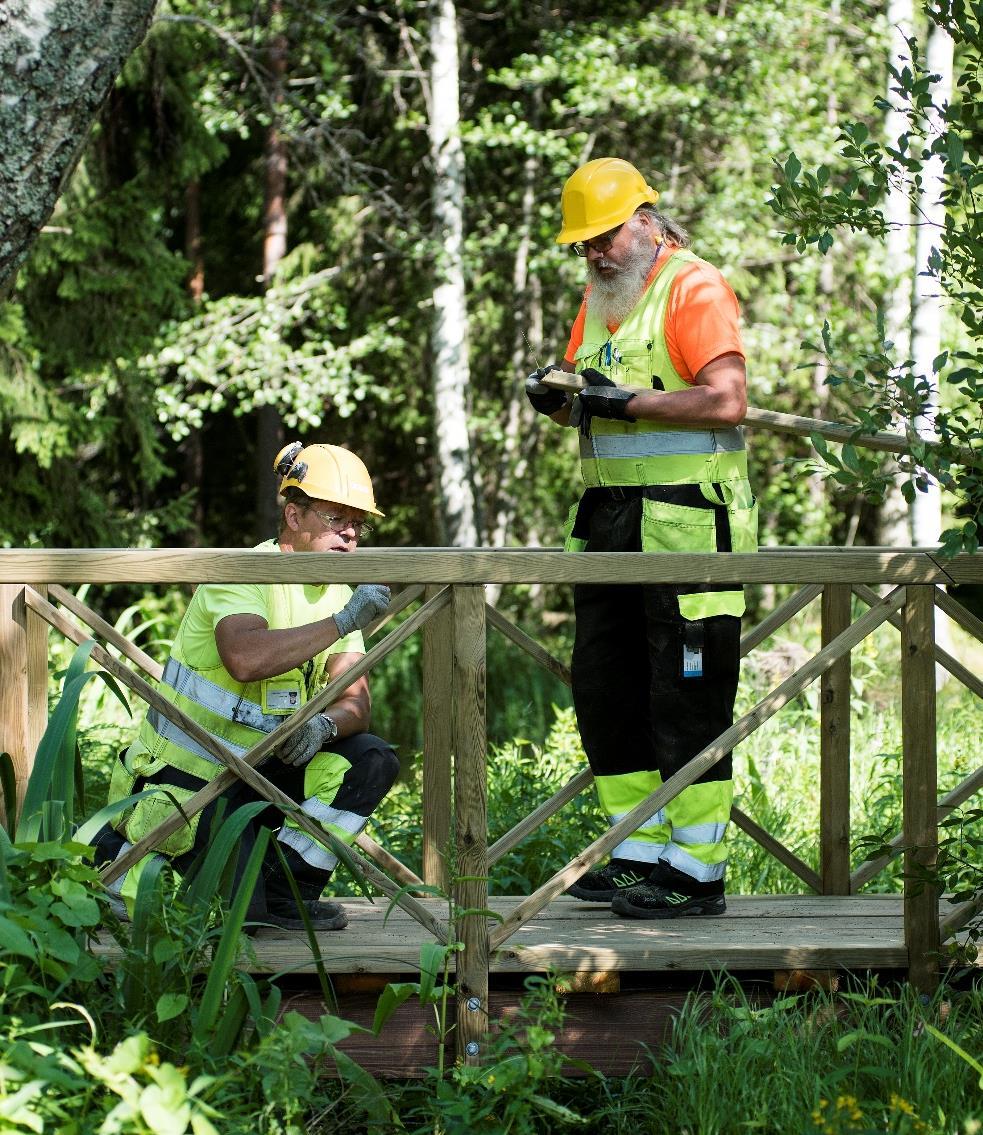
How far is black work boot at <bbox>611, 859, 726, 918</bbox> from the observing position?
3719 mm

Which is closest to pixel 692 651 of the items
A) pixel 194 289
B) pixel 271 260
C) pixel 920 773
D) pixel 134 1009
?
pixel 920 773

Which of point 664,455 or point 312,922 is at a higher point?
point 664,455

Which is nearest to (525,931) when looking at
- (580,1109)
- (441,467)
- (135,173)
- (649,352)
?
(580,1109)

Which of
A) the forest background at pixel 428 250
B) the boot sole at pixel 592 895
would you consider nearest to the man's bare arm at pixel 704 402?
the boot sole at pixel 592 895

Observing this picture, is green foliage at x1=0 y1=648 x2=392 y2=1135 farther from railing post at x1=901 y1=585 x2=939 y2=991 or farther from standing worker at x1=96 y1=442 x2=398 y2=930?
railing post at x1=901 y1=585 x2=939 y2=991

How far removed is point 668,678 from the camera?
144 inches

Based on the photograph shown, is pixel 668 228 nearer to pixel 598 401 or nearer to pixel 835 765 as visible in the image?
pixel 598 401

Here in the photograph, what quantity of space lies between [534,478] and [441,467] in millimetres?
2338

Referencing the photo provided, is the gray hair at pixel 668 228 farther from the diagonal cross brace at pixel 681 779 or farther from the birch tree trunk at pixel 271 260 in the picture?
the birch tree trunk at pixel 271 260

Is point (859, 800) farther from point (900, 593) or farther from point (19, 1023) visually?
point (19, 1023)

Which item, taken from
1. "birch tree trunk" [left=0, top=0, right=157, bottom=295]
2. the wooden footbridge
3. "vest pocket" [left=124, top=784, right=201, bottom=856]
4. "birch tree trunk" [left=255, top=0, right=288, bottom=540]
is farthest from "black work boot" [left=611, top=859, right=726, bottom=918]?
"birch tree trunk" [left=255, top=0, right=288, bottom=540]

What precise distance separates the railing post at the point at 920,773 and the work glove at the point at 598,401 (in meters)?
0.82

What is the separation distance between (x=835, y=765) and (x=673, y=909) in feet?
2.63

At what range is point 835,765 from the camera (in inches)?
166
